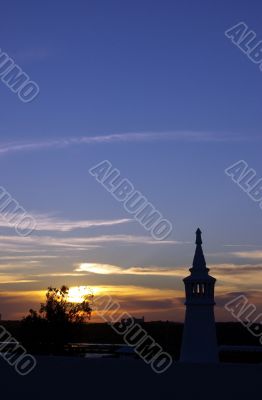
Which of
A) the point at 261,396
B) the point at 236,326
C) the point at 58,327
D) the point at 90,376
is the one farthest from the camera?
the point at 236,326

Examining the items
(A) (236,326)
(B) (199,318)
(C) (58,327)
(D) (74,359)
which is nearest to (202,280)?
(B) (199,318)

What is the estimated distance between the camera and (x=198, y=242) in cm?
3092

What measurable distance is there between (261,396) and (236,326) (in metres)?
76.1

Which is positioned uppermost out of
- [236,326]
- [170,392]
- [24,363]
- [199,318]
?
[236,326]

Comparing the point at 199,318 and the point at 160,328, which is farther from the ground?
the point at 160,328

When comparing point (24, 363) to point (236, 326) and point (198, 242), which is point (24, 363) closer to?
point (198, 242)

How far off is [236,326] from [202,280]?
209 feet

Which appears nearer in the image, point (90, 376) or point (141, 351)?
point (90, 376)

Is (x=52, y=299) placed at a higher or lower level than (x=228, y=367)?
higher

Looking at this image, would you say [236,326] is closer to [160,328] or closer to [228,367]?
[160,328]

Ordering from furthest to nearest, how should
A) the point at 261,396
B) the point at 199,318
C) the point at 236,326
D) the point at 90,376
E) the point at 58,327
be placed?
the point at 236,326 < the point at 58,327 < the point at 199,318 < the point at 90,376 < the point at 261,396

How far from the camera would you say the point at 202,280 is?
29844 mm

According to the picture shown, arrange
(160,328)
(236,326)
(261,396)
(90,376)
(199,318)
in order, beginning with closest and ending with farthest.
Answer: (261,396)
(90,376)
(199,318)
(160,328)
(236,326)

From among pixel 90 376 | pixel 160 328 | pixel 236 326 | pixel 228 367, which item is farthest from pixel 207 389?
pixel 236 326
